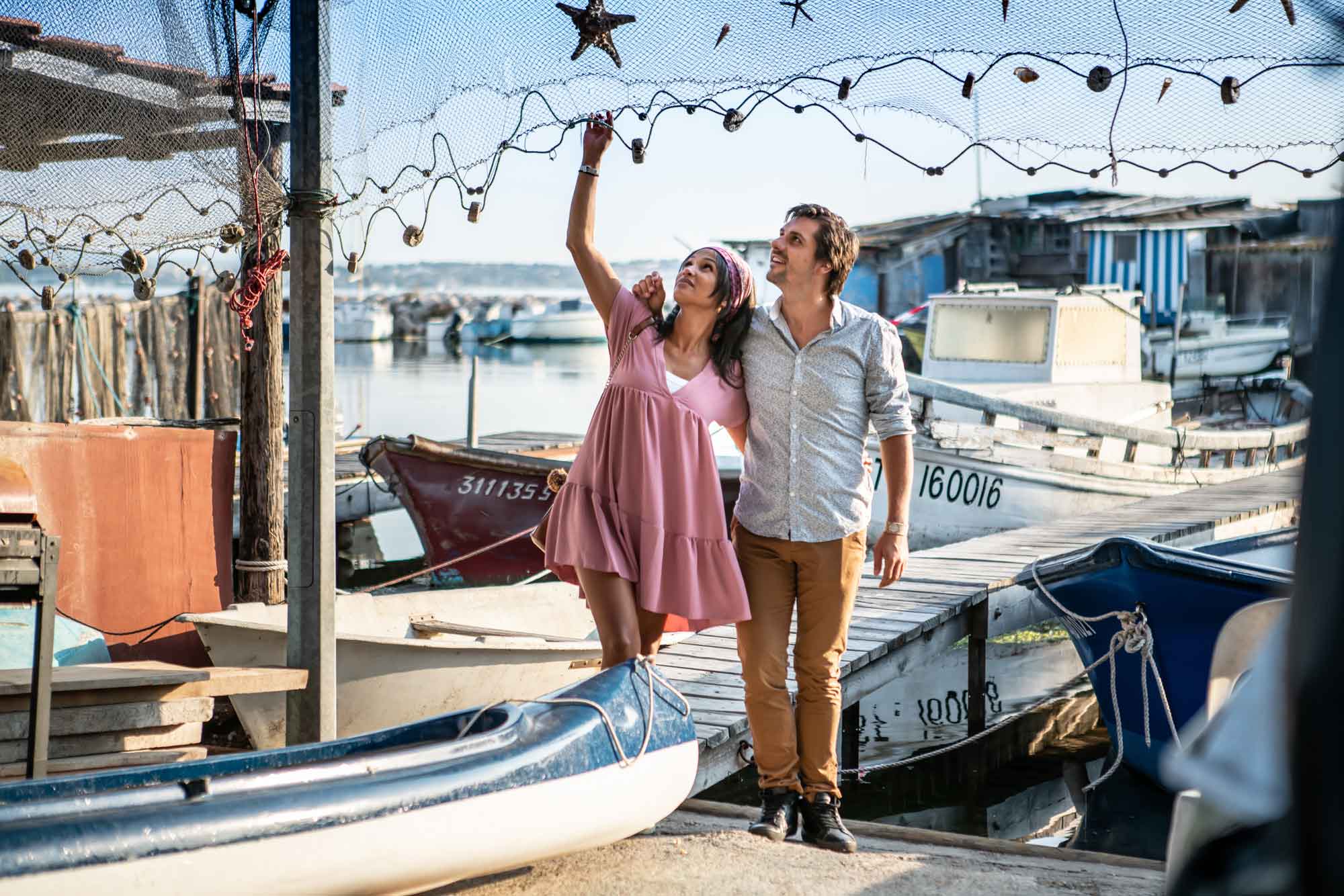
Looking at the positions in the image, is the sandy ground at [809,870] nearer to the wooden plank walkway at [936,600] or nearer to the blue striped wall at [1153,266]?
the wooden plank walkway at [936,600]

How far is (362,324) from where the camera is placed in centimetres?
8456

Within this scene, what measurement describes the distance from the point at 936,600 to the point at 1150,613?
163 cm

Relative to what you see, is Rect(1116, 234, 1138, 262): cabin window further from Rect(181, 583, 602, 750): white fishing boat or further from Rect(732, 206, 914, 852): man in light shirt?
Rect(732, 206, 914, 852): man in light shirt

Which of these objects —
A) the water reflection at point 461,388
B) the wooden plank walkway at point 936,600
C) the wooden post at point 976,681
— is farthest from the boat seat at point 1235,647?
the water reflection at point 461,388

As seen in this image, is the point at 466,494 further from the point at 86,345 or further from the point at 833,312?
the point at 833,312

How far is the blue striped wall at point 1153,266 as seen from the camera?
30391mm

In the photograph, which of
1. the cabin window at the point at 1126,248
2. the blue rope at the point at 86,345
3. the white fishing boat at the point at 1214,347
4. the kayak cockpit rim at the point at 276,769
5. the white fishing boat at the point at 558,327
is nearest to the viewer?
the kayak cockpit rim at the point at 276,769

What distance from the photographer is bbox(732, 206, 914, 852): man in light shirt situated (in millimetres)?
3822

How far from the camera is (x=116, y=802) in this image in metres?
2.95

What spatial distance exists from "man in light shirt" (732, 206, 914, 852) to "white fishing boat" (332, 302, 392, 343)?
8156 cm

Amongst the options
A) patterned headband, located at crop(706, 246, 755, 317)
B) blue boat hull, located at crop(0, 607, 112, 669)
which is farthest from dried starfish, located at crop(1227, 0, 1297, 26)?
blue boat hull, located at crop(0, 607, 112, 669)

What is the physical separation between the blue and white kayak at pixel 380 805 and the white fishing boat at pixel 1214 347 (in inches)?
Result: 1109

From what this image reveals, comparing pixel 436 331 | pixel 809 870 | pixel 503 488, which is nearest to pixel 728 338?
pixel 809 870

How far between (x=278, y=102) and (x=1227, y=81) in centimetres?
317
